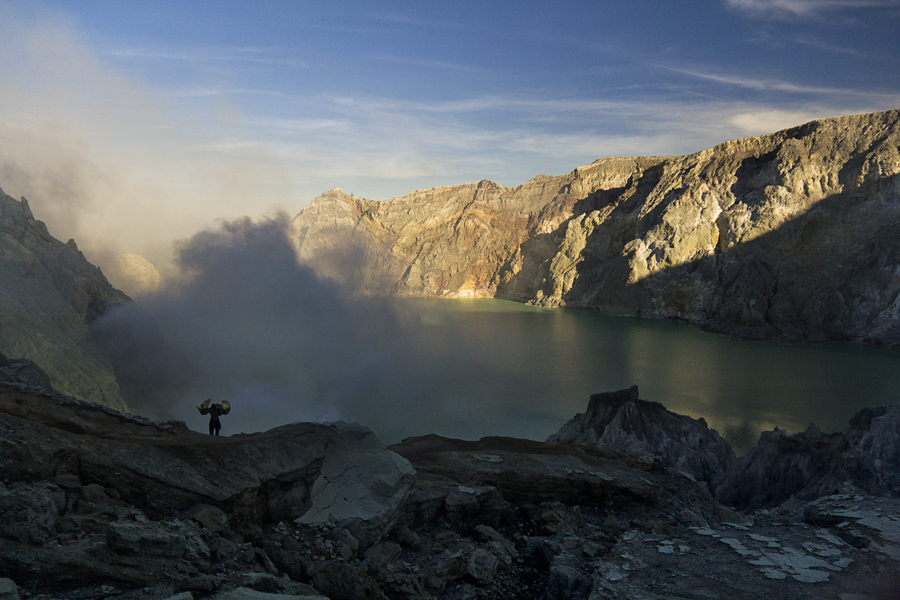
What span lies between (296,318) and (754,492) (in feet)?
88.1

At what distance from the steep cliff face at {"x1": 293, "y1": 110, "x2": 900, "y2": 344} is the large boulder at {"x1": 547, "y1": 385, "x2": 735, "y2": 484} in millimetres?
35179

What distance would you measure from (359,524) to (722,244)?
187 feet

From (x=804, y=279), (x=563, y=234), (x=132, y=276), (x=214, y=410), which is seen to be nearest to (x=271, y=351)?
(x=132, y=276)

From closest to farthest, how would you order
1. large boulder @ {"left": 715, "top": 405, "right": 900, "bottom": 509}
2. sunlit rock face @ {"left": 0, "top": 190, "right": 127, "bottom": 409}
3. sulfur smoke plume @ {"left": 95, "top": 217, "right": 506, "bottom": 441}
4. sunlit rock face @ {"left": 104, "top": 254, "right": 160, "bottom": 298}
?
1. large boulder @ {"left": 715, "top": 405, "right": 900, "bottom": 509}
2. sunlit rock face @ {"left": 0, "top": 190, "right": 127, "bottom": 409}
3. sulfur smoke plume @ {"left": 95, "top": 217, "right": 506, "bottom": 441}
4. sunlit rock face @ {"left": 104, "top": 254, "right": 160, "bottom": 298}

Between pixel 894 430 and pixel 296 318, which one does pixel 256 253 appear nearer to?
pixel 296 318

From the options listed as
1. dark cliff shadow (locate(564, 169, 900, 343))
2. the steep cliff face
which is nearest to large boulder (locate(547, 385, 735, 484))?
dark cliff shadow (locate(564, 169, 900, 343))

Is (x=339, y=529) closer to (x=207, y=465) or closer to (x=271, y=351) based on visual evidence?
(x=207, y=465)

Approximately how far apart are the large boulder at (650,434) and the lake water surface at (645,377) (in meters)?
4.46

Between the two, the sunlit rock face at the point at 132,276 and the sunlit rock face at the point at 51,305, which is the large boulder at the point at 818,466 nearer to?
the sunlit rock face at the point at 51,305

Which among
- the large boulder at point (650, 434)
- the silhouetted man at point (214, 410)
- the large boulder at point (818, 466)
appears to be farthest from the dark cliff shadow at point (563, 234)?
the silhouetted man at point (214, 410)

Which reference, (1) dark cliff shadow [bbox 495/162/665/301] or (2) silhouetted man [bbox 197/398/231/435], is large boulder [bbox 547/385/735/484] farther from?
(1) dark cliff shadow [bbox 495/162/665/301]

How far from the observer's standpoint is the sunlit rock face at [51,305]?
39.8 ft

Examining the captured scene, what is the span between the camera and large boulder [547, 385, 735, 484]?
12664mm

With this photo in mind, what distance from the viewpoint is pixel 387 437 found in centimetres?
1841
